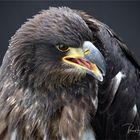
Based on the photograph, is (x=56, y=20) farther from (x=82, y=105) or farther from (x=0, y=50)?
(x=0, y=50)

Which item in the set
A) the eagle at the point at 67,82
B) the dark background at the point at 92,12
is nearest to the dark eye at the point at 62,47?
the eagle at the point at 67,82

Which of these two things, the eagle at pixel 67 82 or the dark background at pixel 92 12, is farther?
the dark background at pixel 92 12

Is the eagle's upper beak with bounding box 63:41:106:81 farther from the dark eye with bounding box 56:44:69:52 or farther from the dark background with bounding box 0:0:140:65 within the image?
the dark background with bounding box 0:0:140:65

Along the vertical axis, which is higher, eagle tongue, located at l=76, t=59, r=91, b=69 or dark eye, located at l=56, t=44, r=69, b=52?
dark eye, located at l=56, t=44, r=69, b=52

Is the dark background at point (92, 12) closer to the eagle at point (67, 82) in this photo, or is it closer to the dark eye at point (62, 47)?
the eagle at point (67, 82)

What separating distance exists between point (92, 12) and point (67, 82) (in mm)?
1607

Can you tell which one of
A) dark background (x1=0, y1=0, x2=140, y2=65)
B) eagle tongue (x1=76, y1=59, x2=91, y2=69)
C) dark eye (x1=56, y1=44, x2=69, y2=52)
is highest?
dark eye (x1=56, y1=44, x2=69, y2=52)

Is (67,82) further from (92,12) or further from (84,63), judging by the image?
(92,12)

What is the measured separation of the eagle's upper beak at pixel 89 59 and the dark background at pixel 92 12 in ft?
5.49

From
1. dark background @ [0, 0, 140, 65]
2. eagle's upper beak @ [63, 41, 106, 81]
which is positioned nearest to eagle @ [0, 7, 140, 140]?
eagle's upper beak @ [63, 41, 106, 81]

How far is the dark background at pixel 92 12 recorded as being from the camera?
6.16 m

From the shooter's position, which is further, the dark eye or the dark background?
the dark background

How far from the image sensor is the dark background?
6.16 metres

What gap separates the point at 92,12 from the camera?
20.2ft
